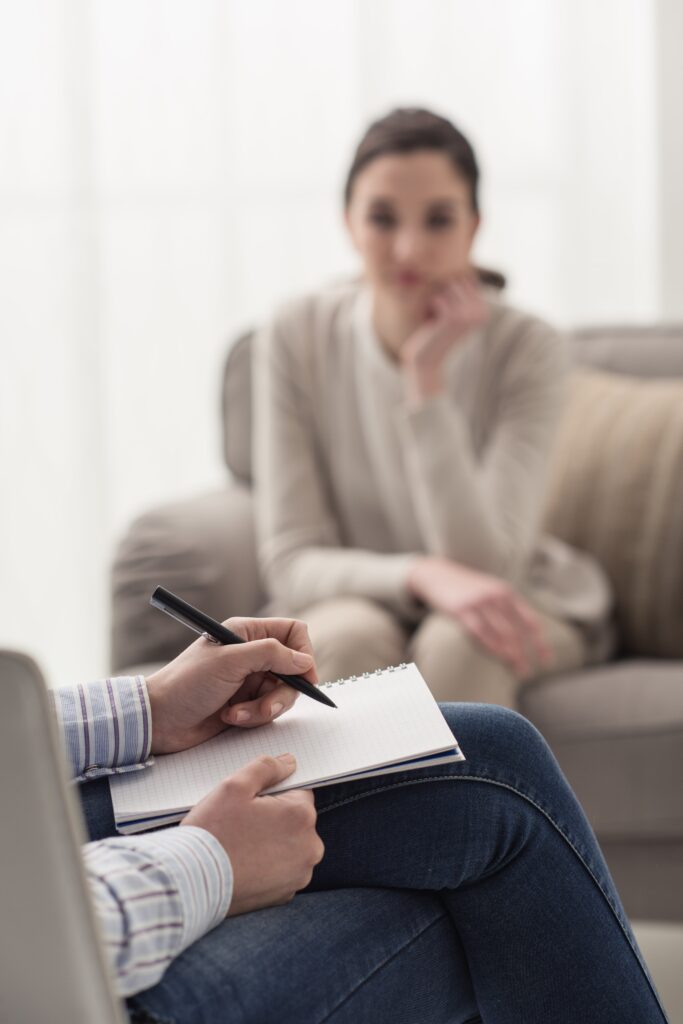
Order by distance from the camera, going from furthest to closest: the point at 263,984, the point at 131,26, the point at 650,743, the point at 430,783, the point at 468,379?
the point at 131,26
the point at 468,379
the point at 650,743
the point at 430,783
the point at 263,984

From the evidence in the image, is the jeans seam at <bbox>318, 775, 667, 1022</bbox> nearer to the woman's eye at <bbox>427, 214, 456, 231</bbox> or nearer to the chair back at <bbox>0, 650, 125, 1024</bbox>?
the chair back at <bbox>0, 650, 125, 1024</bbox>

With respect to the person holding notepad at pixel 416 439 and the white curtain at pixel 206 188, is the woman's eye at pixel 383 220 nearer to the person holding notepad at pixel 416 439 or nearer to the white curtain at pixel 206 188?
the person holding notepad at pixel 416 439

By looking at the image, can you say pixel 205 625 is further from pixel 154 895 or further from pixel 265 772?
pixel 154 895

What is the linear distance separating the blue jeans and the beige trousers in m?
0.66

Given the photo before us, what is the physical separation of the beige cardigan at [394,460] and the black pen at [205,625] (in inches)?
33.1

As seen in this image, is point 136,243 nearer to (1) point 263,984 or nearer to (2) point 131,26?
(2) point 131,26

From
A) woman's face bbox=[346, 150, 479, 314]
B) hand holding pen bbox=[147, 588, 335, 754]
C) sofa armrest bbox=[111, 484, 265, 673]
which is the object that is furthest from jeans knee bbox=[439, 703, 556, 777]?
woman's face bbox=[346, 150, 479, 314]

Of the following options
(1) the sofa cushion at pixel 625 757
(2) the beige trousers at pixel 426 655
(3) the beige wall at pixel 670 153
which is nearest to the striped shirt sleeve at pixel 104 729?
(2) the beige trousers at pixel 426 655

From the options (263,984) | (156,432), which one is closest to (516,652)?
(263,984)

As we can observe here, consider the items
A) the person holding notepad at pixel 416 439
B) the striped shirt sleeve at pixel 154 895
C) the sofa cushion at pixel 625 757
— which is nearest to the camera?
the striped shirt sleeve at pixel 154 895

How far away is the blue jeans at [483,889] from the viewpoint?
2.91 ft

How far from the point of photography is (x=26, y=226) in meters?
2.74

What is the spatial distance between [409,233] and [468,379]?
0.24 metres

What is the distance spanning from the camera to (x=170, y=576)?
1.70 m
